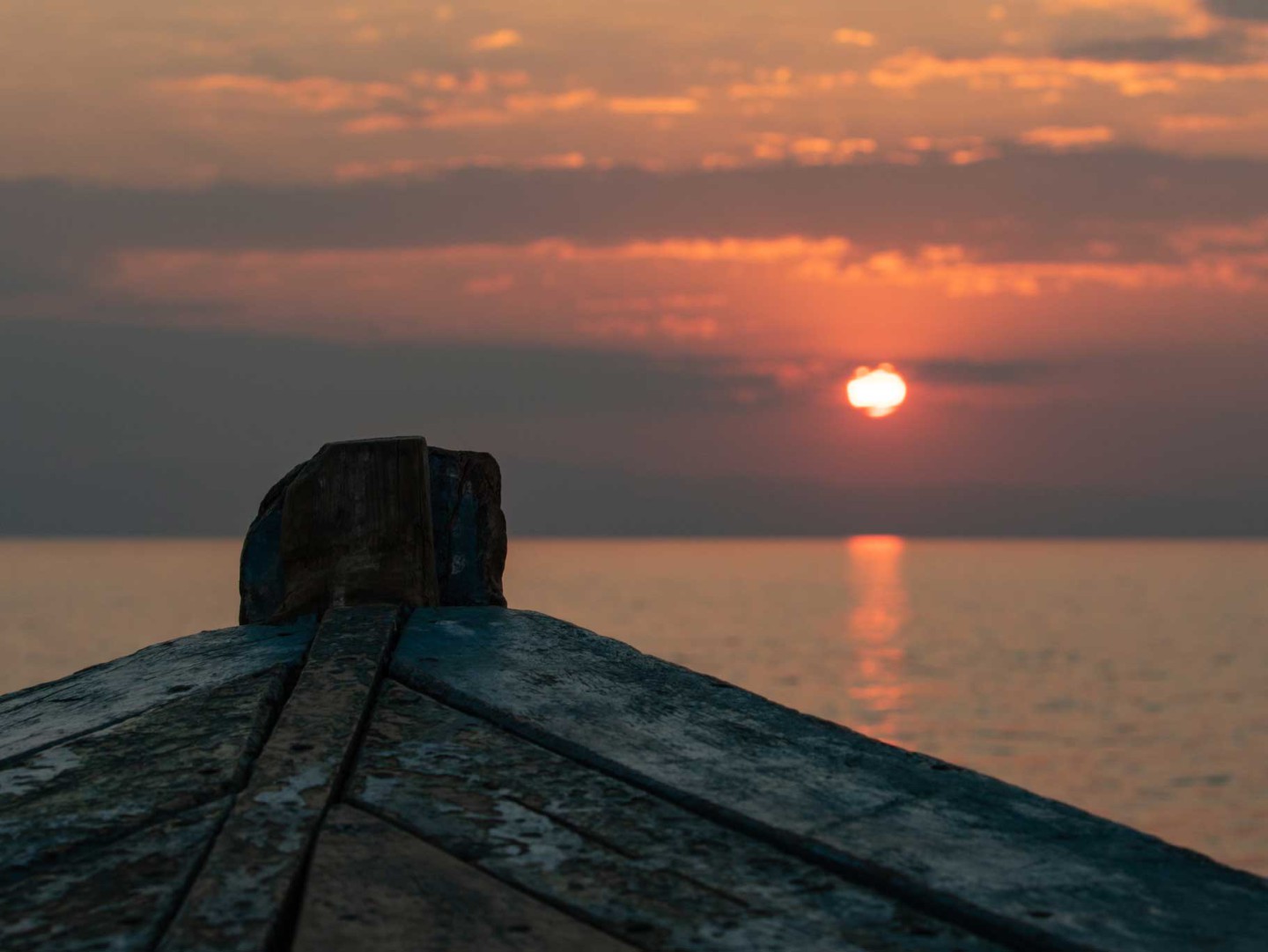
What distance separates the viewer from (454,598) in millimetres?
4406

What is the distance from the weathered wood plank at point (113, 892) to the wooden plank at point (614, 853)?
335 millimetres

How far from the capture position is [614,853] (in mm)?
2596

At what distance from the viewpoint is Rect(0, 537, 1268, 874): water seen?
130ft

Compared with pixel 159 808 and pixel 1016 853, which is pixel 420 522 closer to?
pixel 159 808

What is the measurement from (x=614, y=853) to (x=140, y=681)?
5.85 ft

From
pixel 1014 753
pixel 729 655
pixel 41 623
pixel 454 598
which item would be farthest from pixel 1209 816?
pixel 41 623

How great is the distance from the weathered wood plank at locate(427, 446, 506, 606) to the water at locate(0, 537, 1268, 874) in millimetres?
27551

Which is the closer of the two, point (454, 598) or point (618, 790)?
point (618, 790)

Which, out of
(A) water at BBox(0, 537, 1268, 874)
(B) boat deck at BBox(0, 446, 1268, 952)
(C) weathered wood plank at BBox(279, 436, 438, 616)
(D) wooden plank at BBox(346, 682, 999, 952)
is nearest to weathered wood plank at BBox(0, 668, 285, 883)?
(B) boat deck at BBox(0, 446, 1268, 952)

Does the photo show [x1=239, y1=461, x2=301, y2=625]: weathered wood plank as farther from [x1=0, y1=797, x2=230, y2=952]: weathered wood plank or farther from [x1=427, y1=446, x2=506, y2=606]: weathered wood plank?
[x1=0, y1=797, x2=230, y2=952]: weathered wood plank

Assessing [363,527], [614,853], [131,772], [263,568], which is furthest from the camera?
[263,568]

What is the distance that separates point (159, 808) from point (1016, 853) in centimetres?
164

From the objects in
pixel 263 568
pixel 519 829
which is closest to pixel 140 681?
pixel 263 568

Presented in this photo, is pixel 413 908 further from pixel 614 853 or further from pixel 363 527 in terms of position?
pixel 363 527
